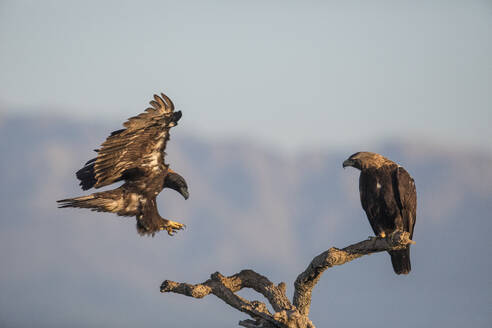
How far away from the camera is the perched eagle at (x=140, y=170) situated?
967cm

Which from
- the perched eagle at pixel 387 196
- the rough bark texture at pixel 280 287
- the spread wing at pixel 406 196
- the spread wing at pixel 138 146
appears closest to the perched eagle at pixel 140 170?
the spread wing at pixel 138 146

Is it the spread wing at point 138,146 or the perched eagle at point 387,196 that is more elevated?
the spread wing at point 138,146

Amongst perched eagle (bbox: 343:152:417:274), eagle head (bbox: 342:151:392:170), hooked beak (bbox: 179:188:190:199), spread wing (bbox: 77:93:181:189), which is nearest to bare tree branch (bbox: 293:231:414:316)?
perched eagle (bbox: 343:152:417:274)

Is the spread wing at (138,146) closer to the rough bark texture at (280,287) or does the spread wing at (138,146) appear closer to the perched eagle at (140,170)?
the perched eagle at (140,170)

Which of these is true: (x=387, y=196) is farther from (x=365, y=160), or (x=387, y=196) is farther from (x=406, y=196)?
(x=365, y=160)

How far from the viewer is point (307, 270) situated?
8594 mm

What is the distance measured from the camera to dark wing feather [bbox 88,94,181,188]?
31.7ft

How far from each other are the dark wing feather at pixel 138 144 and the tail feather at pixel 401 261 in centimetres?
397

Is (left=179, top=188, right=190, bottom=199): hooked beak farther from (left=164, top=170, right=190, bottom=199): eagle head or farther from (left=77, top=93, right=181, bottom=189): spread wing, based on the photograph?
(left=77, top=93, right=181, bottom=189): spread wing

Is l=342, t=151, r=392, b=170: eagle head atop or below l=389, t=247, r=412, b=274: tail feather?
atop

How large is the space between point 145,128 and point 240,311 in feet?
10.5

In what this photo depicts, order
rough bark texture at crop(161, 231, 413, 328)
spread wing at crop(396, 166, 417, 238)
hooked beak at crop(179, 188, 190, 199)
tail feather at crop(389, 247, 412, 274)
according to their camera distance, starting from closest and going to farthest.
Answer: rough bark texture at crop(161, 231, 413, 328), spread wing at crop(396, 166, 417, 238), tail feather at crop(389, 247, 412, 274), hooked beak at crop(179, 188, 190, 199)

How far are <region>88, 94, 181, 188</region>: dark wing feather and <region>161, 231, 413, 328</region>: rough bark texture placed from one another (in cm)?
222

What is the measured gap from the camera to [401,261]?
9.54 metres
